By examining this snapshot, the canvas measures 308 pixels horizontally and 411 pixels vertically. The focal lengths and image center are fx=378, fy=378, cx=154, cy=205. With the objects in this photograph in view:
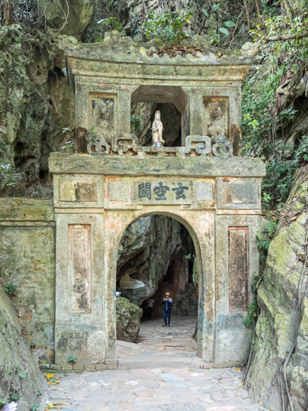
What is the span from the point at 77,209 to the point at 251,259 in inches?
124

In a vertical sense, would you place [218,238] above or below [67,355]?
above

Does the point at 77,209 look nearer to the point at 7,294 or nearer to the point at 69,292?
the point at 69,292

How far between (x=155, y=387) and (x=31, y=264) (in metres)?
2.79

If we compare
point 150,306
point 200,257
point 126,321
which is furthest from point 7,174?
point 150,306

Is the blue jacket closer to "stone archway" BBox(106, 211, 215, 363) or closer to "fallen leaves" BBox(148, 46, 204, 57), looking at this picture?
"stone archway" BBox(106, 211, 215, 363)

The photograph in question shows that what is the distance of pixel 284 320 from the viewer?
205 inches

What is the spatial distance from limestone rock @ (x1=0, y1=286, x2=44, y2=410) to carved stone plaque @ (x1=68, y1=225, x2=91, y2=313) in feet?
3.25

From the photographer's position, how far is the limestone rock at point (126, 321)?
9.39 m

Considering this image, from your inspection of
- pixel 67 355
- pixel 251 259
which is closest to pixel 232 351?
pixel 251 259

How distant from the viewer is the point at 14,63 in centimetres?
1018

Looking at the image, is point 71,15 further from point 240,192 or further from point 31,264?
point 31,264

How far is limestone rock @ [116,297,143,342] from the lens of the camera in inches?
370

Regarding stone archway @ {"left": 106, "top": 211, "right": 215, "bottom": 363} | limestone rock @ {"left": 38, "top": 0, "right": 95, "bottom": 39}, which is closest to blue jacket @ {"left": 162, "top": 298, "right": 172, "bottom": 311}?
stone archway @ {"left": 106, "top": 211, "right": 215, "bottom": 363}

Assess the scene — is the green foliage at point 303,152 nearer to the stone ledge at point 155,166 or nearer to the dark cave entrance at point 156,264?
the stone ledge at point 155,166
